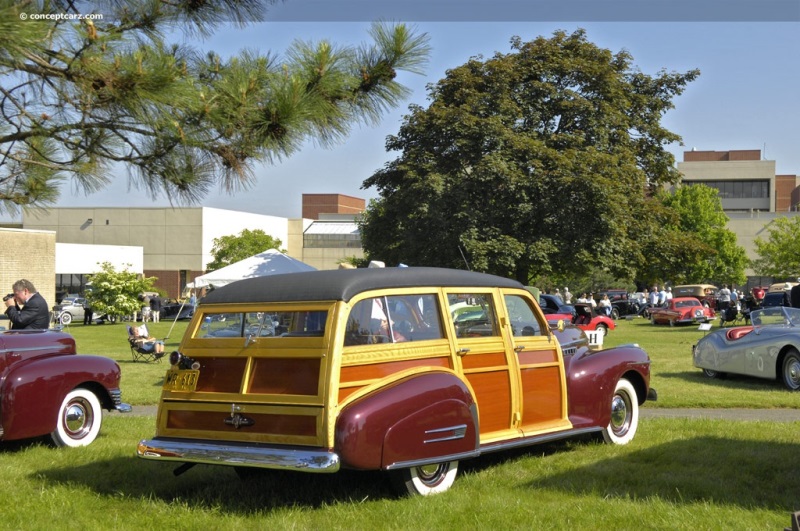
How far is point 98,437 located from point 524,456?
4574mm

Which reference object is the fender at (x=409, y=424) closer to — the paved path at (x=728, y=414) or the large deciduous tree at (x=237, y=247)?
the paved path at (x=728, y=414)

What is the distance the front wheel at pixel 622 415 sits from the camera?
28.0 ft

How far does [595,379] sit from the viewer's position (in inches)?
323

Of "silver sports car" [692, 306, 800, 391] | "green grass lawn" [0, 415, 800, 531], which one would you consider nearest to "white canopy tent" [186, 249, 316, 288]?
"silver sports car" [692, 306, 800, 391]

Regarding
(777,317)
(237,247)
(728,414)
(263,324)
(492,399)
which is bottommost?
(728,414)

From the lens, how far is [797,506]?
6148mm

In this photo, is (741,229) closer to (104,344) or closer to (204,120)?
(104,344)

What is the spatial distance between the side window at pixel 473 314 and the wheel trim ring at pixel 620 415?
1.80m

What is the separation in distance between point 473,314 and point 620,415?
2.18m

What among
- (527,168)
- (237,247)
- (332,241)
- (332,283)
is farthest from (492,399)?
(332,241)

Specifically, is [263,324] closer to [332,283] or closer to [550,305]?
[332,283]

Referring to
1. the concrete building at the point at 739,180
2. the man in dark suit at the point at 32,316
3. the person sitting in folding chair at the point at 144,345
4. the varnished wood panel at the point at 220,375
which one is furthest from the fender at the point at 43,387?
the concrete building at the point at 739,180

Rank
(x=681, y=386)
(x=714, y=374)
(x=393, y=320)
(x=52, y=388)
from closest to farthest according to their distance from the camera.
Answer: (x=393, y=320) → (x=52, y=388) → (x=681, y=386) → (x=714, y=374)

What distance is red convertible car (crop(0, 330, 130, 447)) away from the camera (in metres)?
8.66
